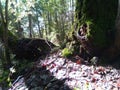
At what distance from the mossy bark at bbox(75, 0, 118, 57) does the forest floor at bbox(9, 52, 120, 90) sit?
596 mm

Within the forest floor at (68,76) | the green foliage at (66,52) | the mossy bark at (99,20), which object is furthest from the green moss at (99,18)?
the green foliage at (66,52)

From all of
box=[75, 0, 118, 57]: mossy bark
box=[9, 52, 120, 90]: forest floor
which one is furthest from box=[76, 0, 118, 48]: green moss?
box=[9, 52, 120, 90]: forest floor

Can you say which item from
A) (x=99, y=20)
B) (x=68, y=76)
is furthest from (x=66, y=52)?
(x=99, y=20)

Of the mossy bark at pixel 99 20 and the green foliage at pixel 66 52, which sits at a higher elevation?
the mossy bark at pixel 99 20

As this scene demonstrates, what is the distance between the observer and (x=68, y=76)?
518 centimetres

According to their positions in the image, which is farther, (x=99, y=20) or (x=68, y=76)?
(x=99, y=20)

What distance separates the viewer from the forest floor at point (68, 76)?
15.3 feet

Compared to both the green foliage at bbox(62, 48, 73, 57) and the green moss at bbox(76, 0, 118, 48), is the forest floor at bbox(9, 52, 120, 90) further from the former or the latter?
the green moss at bbox(76, 0, 118, 48)

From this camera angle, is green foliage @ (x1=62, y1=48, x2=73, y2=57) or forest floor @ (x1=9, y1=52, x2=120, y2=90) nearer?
forest floor @ (x1=9, y1=52, x2=120, y2=90)

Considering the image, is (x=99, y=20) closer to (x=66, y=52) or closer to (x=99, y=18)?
(x=99, y=18)

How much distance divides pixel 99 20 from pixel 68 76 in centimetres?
155

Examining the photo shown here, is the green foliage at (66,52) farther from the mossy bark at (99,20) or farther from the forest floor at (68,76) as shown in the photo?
the mossy bark at (99,20)

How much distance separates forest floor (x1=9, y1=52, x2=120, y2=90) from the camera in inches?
183

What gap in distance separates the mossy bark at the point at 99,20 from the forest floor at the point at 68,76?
0.60 m
